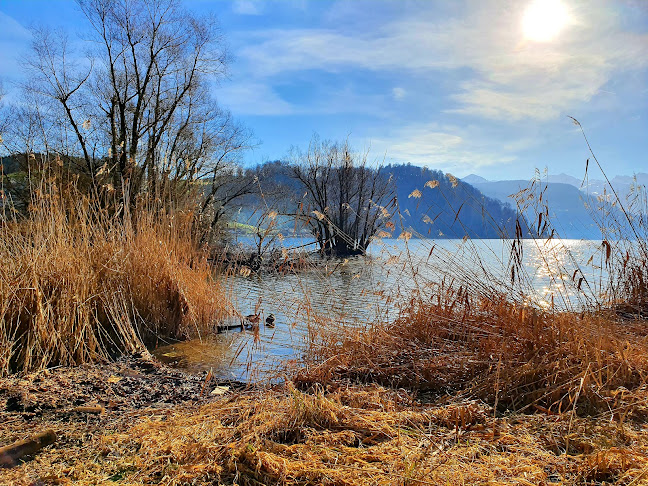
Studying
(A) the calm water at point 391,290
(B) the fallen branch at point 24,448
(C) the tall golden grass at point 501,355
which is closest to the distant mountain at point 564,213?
(C) the tall golden grass at point 501,355

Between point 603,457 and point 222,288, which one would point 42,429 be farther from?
point 222,288

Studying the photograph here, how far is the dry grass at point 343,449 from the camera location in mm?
1678

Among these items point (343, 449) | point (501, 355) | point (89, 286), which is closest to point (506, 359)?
point (501, 355)

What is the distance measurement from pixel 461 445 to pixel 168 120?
20.2 m

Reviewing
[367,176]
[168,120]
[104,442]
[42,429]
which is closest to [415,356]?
[104,442]

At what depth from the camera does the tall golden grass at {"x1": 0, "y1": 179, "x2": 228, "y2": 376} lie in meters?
3.35

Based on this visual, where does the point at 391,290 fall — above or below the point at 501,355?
above

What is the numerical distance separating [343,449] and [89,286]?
10.0 feet

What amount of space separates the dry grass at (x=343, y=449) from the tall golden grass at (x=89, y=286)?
4.82 feet

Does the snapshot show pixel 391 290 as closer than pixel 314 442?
No

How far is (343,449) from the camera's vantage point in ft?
6.11

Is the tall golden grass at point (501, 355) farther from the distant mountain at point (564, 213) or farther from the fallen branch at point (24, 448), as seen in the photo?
the fallen branch at point (24, 448)

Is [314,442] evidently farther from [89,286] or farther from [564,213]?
[564,213]

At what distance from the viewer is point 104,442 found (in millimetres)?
2018
